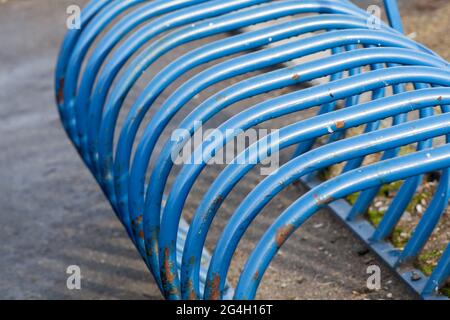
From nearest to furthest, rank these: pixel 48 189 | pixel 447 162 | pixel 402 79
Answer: pixel 447 162, pixel 402 79, pixel 48 189

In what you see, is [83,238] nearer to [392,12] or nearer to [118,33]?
[118,33]

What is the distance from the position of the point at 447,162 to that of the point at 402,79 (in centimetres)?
51

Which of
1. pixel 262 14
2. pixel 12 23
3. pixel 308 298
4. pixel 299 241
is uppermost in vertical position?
pixel 12 23

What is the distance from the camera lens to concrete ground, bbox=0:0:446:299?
4.70 meters

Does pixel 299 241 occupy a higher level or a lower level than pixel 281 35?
lower

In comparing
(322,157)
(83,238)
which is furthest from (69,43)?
(322,157)

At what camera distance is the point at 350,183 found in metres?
2.95

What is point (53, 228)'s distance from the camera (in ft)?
18.0

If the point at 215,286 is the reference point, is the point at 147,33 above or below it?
above

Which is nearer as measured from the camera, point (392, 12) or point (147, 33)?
point (147, 33)

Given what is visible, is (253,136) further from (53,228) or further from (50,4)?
(50,4)

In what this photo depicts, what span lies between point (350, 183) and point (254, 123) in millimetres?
488

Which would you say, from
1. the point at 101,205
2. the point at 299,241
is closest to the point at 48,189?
the point at 101,205

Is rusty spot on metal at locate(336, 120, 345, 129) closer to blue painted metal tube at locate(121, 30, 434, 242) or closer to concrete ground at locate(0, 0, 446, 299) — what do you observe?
blue painted metal tube at locate(121, 30, 434, 242)
